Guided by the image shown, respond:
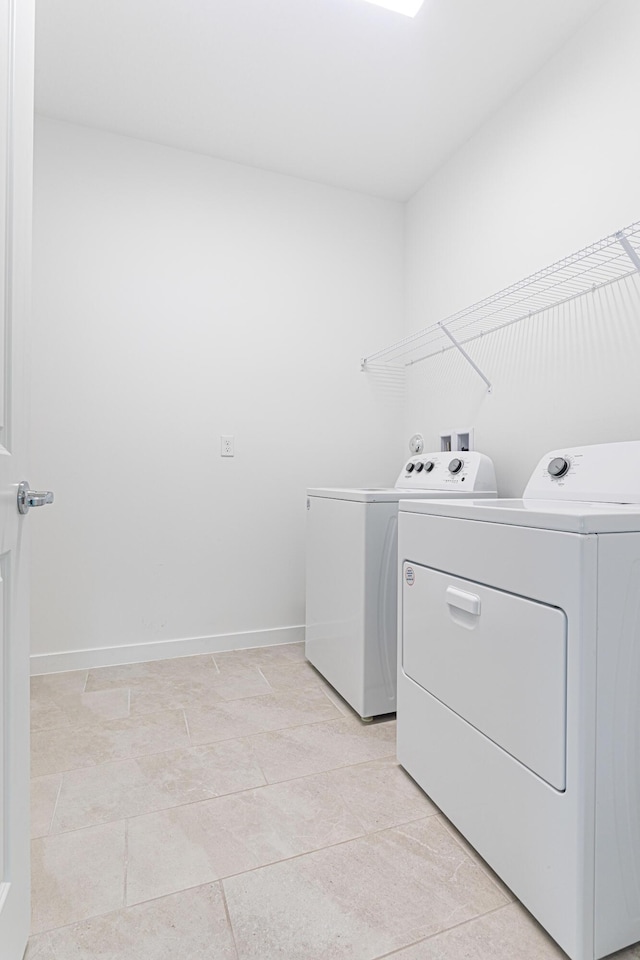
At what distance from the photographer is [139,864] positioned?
1.12 metres

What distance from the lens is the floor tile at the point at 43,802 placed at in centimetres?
123

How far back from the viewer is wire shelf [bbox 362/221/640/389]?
153 cm

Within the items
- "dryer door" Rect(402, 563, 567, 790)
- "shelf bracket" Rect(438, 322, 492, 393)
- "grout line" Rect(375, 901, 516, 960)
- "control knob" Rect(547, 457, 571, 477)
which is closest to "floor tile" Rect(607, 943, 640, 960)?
"grout line" Rect(375, 901, 516, 960)

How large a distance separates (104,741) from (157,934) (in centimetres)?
79

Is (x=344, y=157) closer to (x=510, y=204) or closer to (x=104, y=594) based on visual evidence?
(x=510, y=204)

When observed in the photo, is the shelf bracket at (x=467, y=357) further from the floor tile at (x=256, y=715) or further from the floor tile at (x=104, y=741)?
the floor tile at (x=104, y=741)

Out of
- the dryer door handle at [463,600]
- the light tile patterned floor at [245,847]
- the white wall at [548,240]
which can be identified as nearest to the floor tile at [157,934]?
→ the light tile patterned floor at [245,847]

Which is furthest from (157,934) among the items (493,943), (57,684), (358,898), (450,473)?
(450,473)

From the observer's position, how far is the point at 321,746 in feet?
5.31

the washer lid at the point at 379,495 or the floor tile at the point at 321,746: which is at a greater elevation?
the washer lid at the point at 379,495

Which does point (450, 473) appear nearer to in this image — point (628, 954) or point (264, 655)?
point (264, 655)

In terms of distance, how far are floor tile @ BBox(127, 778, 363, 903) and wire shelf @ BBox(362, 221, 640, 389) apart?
5.33ft

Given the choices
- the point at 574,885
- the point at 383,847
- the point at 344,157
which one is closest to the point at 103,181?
the point at 344,157

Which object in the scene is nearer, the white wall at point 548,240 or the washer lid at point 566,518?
the washer lid at point 566,518
